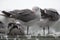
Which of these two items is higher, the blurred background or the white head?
the blurred background

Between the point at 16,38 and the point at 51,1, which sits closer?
the point at 16,38

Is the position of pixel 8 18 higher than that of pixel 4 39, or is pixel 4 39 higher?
pixel 8 18

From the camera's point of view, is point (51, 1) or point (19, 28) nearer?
point (19, 28)

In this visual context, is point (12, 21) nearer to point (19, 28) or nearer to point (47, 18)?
point (19, 28)

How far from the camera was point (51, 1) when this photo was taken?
114 centimetres

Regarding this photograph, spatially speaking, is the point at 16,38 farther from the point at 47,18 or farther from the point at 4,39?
the point at 47,18

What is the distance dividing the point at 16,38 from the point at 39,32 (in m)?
0.21

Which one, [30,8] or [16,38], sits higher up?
[30,8]

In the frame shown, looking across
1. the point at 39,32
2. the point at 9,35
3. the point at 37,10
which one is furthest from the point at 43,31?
the point at 9,35

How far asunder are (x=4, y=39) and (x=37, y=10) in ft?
1.29

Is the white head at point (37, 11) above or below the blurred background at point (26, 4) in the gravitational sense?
below

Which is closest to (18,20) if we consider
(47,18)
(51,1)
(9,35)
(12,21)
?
(12,21)

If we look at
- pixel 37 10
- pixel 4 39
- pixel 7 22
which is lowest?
pixel 4 39

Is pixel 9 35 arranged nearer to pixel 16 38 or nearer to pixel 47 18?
pixel 16 38
